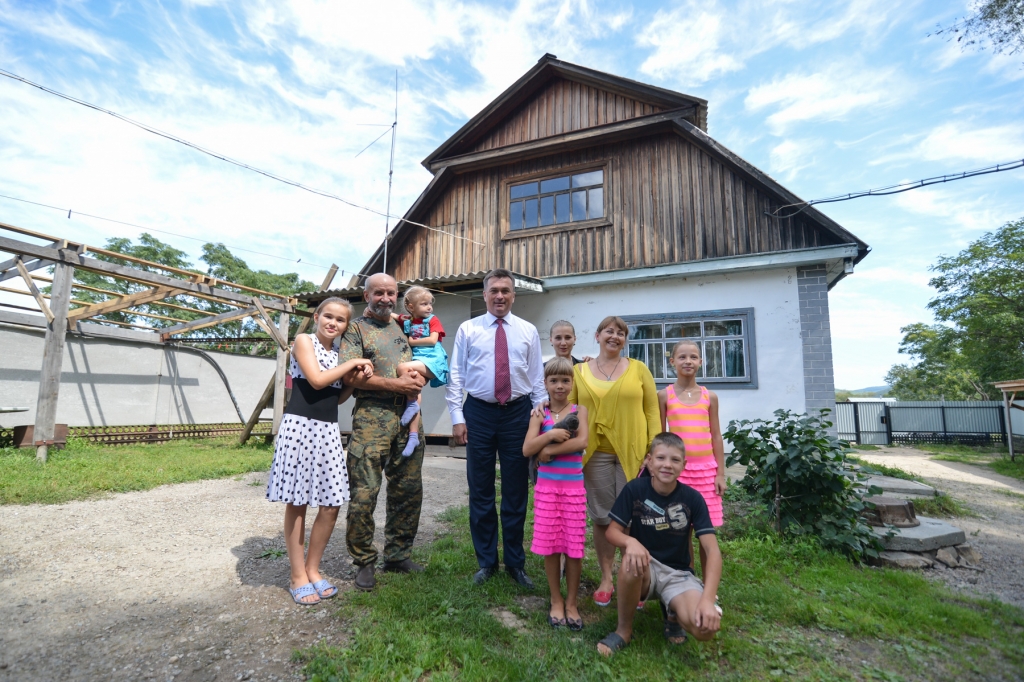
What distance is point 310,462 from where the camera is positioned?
292 centimetres

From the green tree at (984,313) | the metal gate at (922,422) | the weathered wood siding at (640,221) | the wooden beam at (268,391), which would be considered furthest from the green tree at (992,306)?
the wooden beam at (268,391)

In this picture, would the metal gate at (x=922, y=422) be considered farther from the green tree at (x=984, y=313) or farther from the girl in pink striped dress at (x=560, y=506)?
the girl in pink striped dress at (x=560, y=506)

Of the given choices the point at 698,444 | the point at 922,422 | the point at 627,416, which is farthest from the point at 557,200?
the point at 922,422

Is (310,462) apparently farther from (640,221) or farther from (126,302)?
(126,302)

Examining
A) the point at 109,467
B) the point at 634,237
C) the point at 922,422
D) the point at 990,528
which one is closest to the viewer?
the point at 990,528

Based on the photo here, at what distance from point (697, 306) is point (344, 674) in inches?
293

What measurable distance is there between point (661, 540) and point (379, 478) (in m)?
1.68

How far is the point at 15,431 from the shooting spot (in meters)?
8.38

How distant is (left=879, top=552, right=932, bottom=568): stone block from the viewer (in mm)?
3887

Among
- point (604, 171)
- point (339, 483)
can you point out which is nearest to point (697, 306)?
point (604, 171)

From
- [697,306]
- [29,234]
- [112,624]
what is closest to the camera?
[112,624]

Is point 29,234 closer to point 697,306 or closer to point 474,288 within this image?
point 474,288

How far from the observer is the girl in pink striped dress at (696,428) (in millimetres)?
3295

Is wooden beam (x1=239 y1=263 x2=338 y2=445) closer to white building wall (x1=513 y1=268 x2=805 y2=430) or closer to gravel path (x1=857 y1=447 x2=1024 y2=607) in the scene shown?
white building wall (x1=513 y1=268 x2=805 y2=430)
